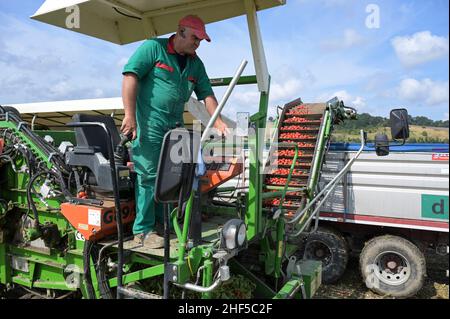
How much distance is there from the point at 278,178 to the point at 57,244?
9.94 feet

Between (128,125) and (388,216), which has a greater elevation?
(128,125)

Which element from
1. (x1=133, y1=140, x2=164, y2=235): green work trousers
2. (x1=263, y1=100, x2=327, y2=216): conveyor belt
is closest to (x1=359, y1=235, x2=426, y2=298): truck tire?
(x1=263, y1=100, x2=327, y2=216): conveyor belt

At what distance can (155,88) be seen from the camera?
2598mm

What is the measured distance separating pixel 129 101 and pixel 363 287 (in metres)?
4.69

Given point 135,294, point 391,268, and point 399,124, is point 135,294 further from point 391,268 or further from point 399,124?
point 391,268

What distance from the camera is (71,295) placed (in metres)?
3.04

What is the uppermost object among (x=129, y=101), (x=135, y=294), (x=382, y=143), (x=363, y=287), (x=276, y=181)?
(x=129, y=101)

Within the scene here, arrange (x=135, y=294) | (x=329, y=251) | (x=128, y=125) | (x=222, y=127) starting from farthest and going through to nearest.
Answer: (x=329, y=251) < (x=222, y=127) < (x=128, y=125) < (x=135, y=294)

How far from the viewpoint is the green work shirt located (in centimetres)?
257

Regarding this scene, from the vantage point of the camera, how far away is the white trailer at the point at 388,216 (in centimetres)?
490

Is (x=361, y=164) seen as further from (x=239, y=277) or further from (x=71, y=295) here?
(x=71, y=295)

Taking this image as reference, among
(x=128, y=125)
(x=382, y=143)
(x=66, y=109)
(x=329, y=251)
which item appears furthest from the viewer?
(x=66, y=109)

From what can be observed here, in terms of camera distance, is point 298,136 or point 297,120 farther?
point 297,120

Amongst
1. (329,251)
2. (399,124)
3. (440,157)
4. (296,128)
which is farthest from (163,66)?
(329,251)
